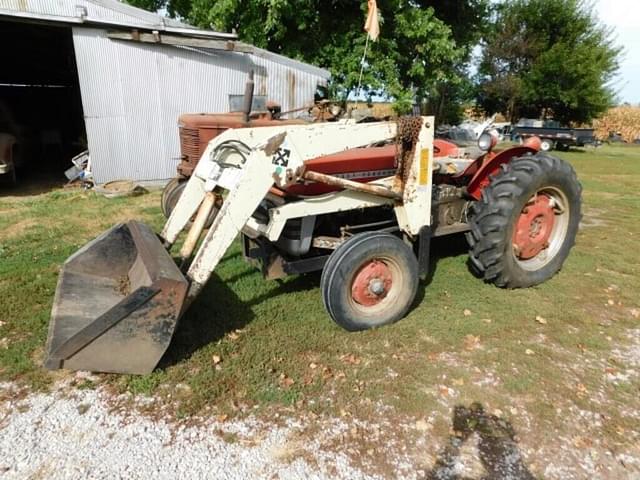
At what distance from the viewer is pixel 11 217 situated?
6.58m

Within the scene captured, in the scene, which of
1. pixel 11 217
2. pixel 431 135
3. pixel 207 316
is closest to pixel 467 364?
pixel 431 135

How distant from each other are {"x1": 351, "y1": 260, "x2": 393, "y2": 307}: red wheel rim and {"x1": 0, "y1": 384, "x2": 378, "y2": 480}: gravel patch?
116 cm

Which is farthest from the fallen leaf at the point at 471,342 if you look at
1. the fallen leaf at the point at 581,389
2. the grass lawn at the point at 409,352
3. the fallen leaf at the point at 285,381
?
the fallen leaf at the point at 285,381

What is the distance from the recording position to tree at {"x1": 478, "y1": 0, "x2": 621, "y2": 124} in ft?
76.7

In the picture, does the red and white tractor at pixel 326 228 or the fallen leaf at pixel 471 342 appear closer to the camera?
the red and white tractor at pixel 326 228

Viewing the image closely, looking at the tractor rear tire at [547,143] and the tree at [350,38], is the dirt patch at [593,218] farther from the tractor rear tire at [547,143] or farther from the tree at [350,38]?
the tractor rear tire at [547,143]

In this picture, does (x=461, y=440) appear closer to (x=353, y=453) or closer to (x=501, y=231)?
(x=353, y=453)

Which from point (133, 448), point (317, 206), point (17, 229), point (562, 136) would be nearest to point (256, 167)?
point (317, 206)

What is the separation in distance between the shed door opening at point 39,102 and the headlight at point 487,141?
7.98 metres

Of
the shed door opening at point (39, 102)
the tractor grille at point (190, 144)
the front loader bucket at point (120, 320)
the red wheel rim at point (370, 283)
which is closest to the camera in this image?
the front loader bucket at point (120, 320)

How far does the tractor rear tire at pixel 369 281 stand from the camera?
3105 mm

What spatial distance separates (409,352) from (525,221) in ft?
6.04

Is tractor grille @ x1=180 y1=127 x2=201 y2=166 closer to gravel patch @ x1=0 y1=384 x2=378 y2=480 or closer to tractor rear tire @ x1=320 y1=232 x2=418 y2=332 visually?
tractor rear tire @ x1=320 y1=232 x2=418 y2=332

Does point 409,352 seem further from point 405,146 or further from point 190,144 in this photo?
point 190,144
